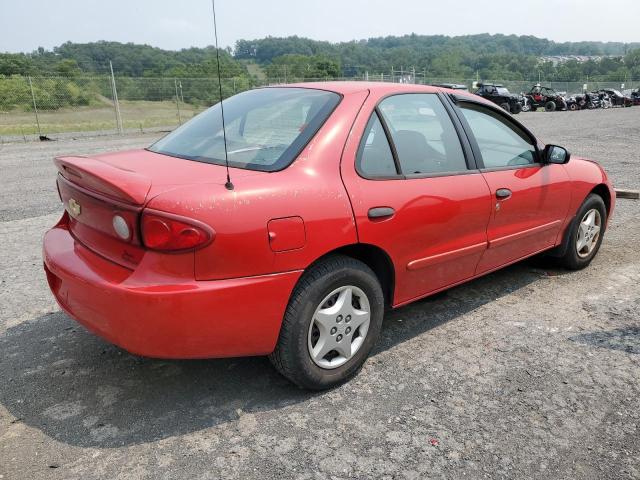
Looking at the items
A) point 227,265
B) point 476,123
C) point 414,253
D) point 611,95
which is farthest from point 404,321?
point 611,95

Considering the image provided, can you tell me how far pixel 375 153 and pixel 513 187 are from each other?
123 cm

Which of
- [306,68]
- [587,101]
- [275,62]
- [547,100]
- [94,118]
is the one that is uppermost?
[275,62]

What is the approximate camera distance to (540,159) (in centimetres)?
409

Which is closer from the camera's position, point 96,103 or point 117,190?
point 117,190

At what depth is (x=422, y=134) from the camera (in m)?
3.37

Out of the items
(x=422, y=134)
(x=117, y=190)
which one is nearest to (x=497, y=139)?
(x=422, y=134)

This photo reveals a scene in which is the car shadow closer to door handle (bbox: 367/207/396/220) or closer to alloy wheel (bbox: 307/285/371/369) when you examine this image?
alloy wheel (bbox: 307/285/371/369)

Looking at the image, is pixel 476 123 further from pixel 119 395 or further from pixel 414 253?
pixel 119 395

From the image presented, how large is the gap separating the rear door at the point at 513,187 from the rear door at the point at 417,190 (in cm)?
13

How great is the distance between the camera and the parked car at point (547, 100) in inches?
1335

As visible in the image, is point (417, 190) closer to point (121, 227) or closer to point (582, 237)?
point (121, 227)

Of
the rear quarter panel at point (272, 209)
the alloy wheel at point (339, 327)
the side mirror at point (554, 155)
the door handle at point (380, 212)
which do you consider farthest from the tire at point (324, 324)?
the side mirror at point (554, 155)

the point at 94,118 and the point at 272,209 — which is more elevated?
the point at 272,209

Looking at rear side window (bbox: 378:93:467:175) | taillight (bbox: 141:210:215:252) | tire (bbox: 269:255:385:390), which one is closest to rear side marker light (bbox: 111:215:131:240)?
taillight (bbox: 141:210:215:252)
